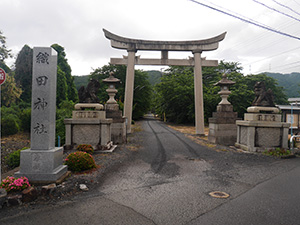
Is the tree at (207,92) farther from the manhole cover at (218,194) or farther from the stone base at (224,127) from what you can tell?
the manhole cover at (218,194)

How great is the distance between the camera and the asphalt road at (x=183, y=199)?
10.4 ft

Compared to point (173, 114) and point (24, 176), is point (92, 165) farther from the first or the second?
point (173, 114)

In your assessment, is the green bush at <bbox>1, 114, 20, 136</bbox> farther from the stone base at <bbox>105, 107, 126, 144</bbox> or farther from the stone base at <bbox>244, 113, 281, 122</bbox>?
the stone base at <bbox>244, 113, 281, 122</bbox>

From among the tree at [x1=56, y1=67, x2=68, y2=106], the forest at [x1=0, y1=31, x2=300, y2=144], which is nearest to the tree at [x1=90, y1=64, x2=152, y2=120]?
the forest at [x1=0, y1=31, x2=300, y2=144]

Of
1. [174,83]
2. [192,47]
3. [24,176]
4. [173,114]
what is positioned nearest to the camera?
[24,176]

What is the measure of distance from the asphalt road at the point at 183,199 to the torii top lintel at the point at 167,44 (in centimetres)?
1158

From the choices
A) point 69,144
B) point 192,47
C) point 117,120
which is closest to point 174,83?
point 192,47

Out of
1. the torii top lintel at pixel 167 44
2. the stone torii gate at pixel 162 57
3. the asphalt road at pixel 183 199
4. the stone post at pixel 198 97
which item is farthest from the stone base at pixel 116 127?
the stone post at pixel 198 97

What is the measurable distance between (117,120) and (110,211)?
791 centimetres

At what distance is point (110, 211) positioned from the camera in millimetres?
3389

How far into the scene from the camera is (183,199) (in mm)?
3914

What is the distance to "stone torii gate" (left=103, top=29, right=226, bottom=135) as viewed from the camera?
50.3ft

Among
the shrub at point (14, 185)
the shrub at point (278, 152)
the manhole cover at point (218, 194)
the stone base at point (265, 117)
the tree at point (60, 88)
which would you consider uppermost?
the tree at point (60, 88)

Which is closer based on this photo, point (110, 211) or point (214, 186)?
point (110, 211)
